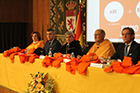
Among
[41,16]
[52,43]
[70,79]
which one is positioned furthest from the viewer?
[41,16]

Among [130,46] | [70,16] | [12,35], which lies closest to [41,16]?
[12,35]

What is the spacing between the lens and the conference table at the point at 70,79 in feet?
7.29

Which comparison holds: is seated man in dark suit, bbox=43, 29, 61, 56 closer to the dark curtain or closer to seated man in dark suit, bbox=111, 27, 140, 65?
seated man in dark suit, bbox=111, 27, 140, 65

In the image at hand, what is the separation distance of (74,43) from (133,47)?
1426 mm

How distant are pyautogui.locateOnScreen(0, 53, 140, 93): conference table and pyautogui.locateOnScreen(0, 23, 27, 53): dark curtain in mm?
4392

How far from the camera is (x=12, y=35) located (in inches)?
352

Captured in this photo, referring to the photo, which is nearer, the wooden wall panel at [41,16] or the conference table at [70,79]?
the conference table at [70,79]

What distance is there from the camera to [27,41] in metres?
9.47

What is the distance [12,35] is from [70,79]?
6584mm

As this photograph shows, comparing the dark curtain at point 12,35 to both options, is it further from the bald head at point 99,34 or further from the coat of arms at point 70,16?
the bald head at point 99,34

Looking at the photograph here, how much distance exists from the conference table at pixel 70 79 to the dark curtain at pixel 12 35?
4392mm

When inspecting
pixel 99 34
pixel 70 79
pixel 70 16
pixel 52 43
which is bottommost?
pixel 70 79

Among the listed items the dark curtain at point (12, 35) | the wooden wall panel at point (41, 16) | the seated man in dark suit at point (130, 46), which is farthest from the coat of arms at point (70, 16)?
the seated man in dark suit at point (130, 46)

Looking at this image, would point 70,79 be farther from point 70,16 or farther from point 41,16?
point 41,16
